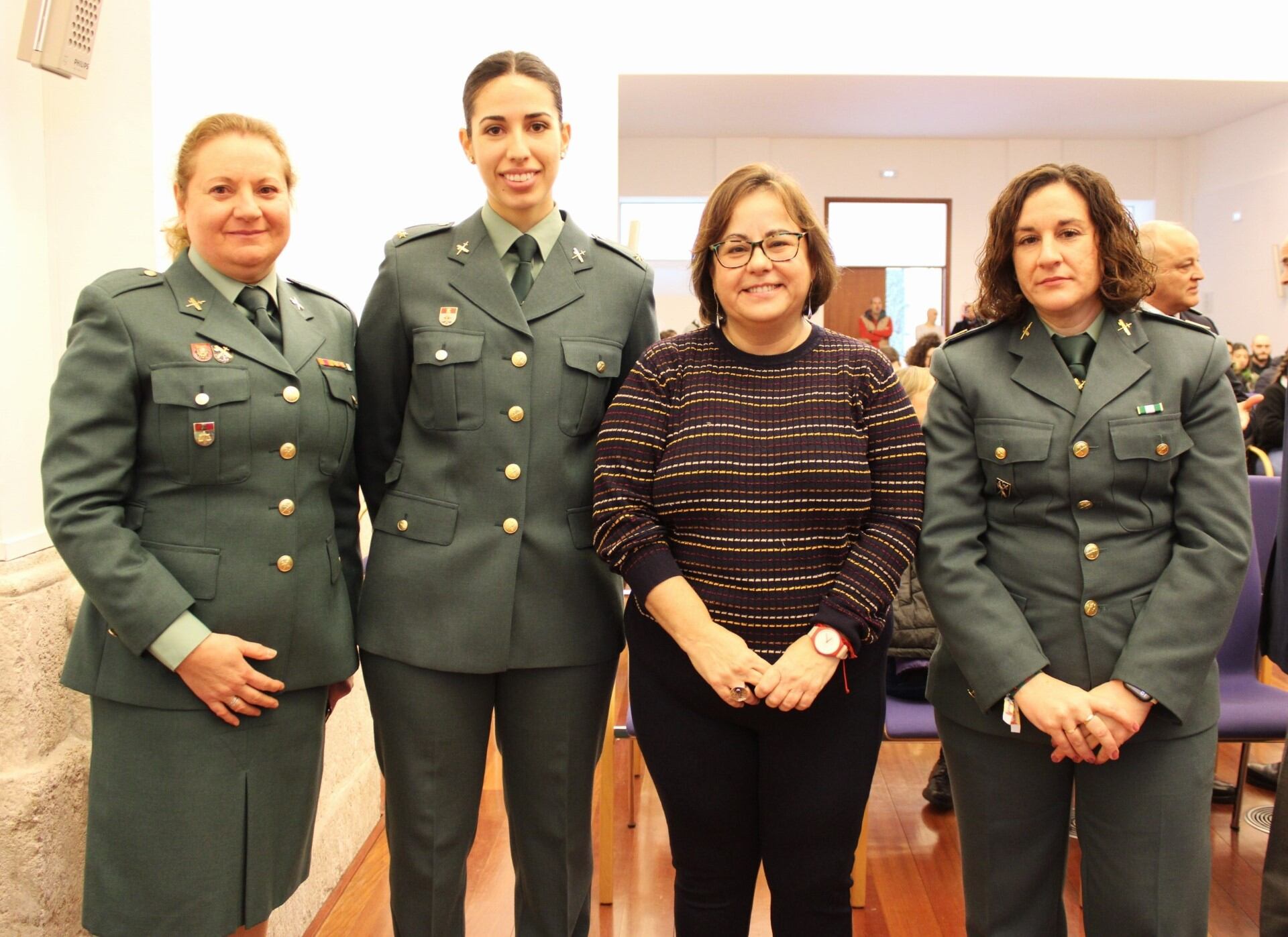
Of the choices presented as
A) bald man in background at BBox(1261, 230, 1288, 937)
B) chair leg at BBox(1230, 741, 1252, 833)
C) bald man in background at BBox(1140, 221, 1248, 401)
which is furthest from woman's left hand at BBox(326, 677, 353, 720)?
chair leg at BBox(1230, 741, 1252, 833)

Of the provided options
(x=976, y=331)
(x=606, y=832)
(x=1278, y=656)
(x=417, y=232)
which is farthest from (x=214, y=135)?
(x=1278, y=656)

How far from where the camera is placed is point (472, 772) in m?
1.83

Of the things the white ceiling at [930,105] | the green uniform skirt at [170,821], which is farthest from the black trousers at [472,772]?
the white ceiling at [930,105]

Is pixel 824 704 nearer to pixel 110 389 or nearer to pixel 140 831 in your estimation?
pixel 140 831

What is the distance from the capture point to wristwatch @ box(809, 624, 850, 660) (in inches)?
63.2

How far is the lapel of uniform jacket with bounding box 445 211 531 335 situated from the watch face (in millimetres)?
670

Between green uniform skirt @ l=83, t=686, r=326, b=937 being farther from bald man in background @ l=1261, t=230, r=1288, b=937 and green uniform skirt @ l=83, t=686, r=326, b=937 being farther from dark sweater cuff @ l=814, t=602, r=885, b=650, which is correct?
bald man in background @ l=1261, t=230, r=1288, b=937

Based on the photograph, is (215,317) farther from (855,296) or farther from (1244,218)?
(1244,218)

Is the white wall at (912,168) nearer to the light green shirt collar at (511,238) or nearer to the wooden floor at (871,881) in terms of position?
the wooden floor at (871,881)

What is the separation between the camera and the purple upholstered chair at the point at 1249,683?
2.61 metres

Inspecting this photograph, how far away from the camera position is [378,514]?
6.08 feet

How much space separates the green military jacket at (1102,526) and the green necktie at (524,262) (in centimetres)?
74

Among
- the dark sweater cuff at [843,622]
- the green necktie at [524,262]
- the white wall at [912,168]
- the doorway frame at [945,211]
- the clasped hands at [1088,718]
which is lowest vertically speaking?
the clasped hands at [1088,718]

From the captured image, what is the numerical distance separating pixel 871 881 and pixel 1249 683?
112 centimetres
